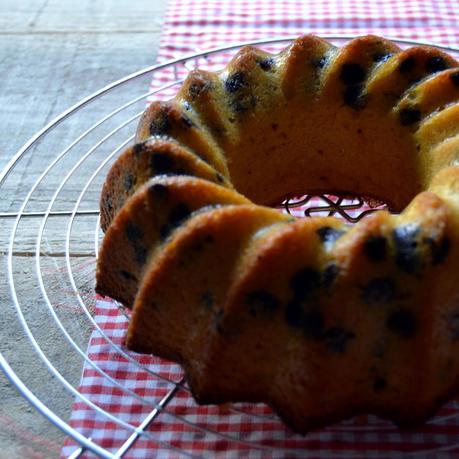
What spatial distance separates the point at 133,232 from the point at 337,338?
17.6 inches

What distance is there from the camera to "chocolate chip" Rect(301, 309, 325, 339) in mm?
1332

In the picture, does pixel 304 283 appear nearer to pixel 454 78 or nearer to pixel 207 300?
pixel 207 300

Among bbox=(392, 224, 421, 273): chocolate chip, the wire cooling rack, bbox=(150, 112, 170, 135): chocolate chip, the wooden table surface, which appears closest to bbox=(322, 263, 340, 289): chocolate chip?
bbox=(392, 224, 421, 273): chocolate chip

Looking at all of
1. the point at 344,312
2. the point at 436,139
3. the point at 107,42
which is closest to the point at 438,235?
the point at 344,312

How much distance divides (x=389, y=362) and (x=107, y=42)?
6.45ft

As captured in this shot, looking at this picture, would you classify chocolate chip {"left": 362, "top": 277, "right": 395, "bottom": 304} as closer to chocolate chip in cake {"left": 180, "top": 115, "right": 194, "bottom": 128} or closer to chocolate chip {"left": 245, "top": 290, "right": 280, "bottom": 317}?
chocolate chip {"left": 245, "top": 290, "right": 280, "bottom": 317}

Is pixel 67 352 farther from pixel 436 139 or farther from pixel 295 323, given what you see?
pixel 436 139

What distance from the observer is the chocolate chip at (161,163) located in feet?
5.11

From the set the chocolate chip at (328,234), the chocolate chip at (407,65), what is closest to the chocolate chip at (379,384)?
the chocolate chip at (328,234)

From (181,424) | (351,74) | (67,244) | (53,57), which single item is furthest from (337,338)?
(53,57)

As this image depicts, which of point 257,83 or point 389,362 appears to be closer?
point 389,362

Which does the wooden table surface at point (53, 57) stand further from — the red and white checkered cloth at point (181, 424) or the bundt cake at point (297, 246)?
the bundt cake at point (297, 246)

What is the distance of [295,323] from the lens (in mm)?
1349

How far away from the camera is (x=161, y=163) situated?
156cm
